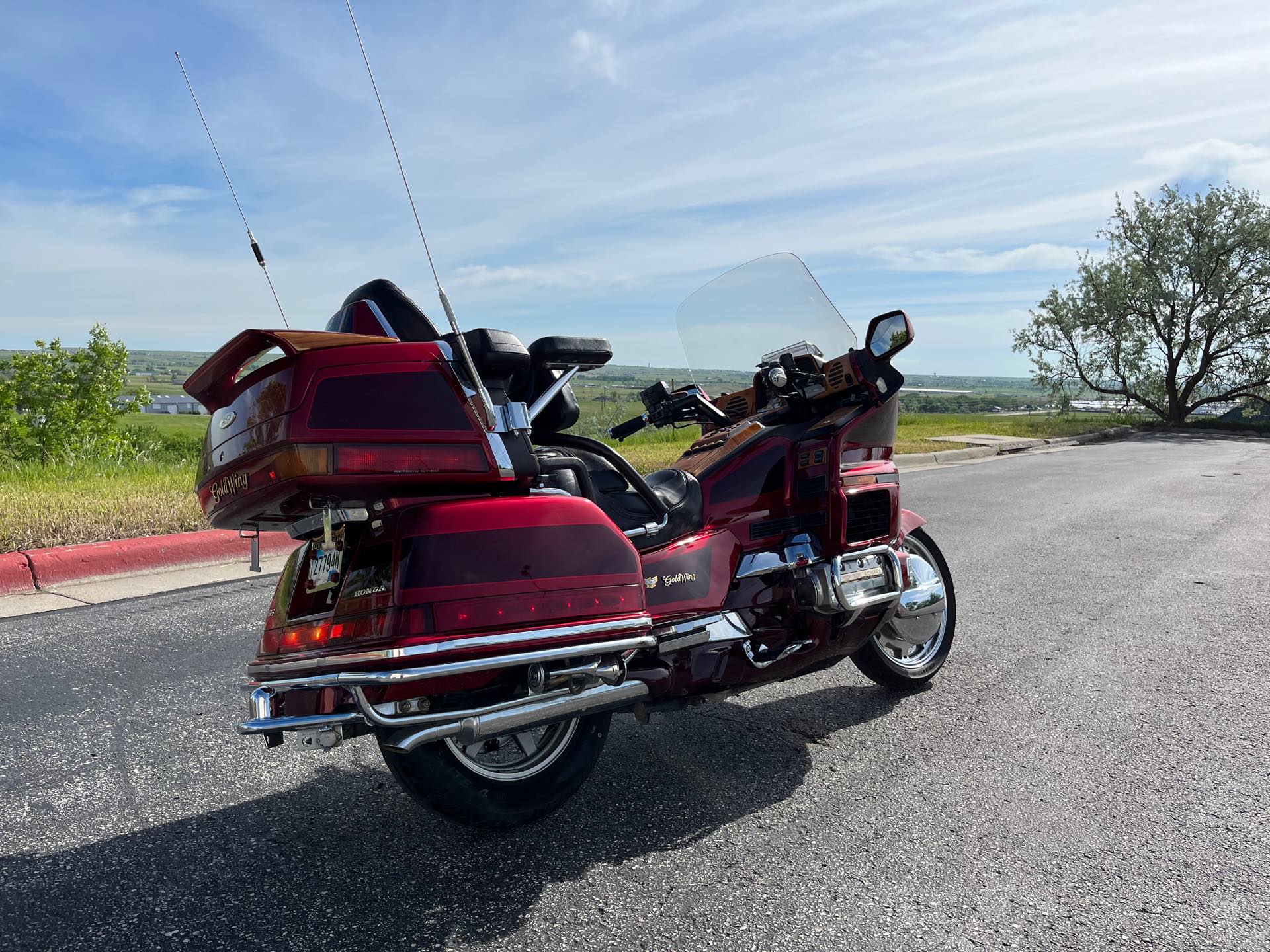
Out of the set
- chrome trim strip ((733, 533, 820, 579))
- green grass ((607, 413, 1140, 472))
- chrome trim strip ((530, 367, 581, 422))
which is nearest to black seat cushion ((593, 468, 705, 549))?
chrome trim strip ((733, 533, 820, 579))

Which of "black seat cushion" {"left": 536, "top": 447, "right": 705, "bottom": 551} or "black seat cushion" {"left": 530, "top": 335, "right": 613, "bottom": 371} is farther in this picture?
"black seat cushion" {"left": 536, "top": 447, "right": 705, "bottom": 551}

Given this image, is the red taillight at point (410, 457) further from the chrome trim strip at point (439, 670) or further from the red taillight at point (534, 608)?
the chrome trim strip at point (439, 670)

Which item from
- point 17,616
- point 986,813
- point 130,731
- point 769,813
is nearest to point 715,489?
point 769,813

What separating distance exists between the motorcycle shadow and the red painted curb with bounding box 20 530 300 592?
3167 mm

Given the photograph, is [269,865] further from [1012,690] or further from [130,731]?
[1012,690]

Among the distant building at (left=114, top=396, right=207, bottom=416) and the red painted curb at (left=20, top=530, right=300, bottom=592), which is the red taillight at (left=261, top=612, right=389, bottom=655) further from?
the distant building at (left=114, top=396, right=207, bottom=416)

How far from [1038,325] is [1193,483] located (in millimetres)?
19312

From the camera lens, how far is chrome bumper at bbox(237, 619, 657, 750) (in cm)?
232

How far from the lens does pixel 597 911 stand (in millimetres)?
2479

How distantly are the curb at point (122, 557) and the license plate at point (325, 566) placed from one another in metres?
3.81

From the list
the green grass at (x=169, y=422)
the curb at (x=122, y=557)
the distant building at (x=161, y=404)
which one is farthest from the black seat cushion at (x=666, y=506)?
the green grass at (x=169, y=422)

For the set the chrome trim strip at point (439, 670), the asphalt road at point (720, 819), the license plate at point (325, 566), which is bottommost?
the asphalt road at point (720, 819)

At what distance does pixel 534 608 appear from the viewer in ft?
8.24

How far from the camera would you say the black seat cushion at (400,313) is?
2.66m
